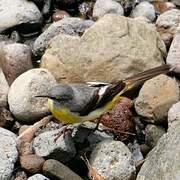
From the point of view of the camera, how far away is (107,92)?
622 centimetres

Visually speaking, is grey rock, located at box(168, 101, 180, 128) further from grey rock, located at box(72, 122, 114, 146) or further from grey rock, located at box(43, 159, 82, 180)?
grey rock, located at box(43, 159, 82, 180)

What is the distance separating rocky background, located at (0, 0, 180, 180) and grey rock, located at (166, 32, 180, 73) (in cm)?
1

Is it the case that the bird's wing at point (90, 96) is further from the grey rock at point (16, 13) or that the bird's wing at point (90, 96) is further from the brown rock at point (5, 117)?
the grey rock at point (16, 13)

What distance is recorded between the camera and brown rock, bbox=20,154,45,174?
6000 millimetres

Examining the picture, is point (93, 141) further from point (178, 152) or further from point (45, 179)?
point (178, 152)

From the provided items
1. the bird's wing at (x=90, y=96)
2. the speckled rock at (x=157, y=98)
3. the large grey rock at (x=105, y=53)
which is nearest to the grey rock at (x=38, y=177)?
the bird's wing at (x=90, y=96)

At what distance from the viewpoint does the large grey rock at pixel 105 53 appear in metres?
7.11

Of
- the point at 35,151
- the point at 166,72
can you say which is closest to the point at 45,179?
the point at 35,151

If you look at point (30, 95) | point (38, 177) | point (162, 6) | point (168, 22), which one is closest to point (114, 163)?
point (38, 177)

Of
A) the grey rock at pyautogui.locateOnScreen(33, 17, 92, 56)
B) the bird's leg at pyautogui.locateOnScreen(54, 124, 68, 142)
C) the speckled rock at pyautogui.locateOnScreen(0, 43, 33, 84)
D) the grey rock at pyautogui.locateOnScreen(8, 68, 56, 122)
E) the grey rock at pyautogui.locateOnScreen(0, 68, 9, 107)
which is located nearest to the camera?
the bird's leg at pyautogui.locateOnScreen(54, 124, 68, 142)

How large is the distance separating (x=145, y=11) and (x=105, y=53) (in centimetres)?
185

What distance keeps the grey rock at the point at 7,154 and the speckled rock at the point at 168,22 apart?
2.89 meters

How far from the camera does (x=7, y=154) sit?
605cm

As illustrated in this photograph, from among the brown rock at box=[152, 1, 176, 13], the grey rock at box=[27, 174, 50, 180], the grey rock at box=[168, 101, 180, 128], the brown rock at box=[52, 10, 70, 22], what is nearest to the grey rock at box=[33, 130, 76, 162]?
the grey rock at box=[27, 174, 50, 180]
